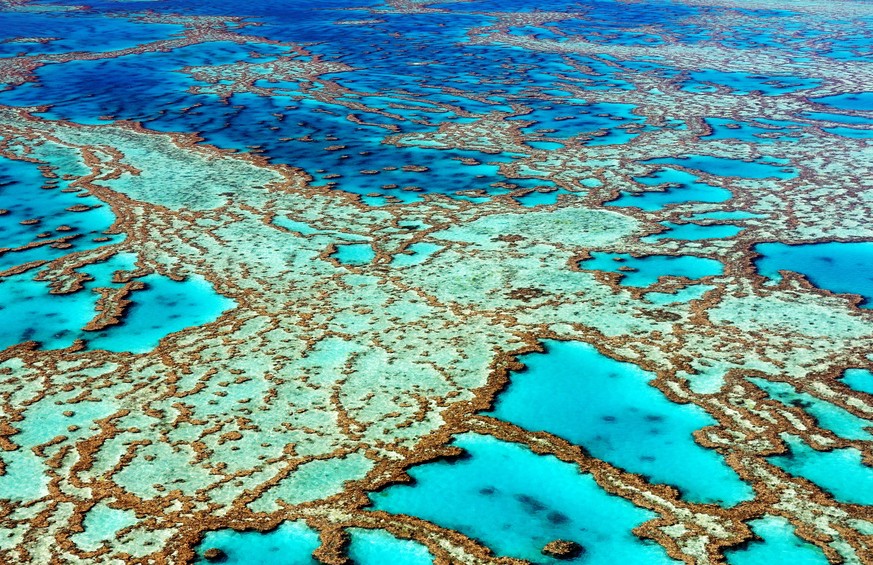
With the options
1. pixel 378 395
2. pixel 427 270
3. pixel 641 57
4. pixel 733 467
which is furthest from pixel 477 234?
pixel 641 57

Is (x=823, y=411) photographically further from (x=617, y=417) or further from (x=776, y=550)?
(x=776, y=550)

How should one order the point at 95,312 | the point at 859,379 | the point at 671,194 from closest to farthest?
the point at 859,379
the point at 95,312
the point at 671,194

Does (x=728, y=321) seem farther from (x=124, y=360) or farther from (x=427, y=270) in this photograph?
(x=124, y=360)

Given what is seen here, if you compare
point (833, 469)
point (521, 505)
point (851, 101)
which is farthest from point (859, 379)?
point (851, 101)

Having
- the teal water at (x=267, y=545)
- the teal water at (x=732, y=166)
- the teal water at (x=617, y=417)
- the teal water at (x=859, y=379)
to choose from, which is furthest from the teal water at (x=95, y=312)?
the teal water at (x=732, y=166)

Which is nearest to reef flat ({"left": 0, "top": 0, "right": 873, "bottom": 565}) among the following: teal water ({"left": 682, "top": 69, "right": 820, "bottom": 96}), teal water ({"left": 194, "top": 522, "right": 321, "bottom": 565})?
teal water ({"left": 194, "top": 522, "right": 321, "bottom": 565})

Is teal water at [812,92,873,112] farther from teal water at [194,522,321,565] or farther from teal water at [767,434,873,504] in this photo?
teal water at [194,522,321,565]
